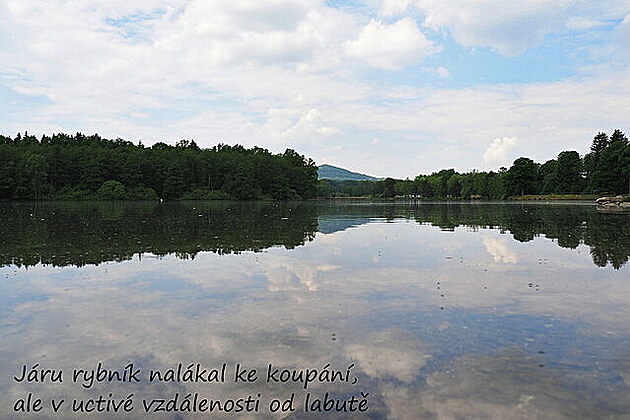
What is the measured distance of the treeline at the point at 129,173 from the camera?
295 feet

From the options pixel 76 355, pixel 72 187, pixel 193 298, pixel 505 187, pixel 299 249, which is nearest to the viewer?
pixel 76 355

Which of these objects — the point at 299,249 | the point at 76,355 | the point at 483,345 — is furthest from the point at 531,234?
the point at 76,355

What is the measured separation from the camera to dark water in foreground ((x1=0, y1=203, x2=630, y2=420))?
224 inches

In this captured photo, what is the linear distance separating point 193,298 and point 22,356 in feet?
12.6

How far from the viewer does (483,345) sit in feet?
24.2

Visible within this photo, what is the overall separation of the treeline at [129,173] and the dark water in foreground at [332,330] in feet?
274

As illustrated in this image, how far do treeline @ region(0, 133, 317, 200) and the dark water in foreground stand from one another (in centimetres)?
8353

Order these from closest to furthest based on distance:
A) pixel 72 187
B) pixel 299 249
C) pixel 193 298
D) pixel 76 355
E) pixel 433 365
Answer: pixel 433 365
pixel 76 355
pixel 193 298
pixel 299 249
pixel 72 187

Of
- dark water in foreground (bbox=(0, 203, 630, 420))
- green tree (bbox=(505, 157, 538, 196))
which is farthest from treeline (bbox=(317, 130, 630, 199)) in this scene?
dark water in foreground (bbox=(0, 203, 630, 420))

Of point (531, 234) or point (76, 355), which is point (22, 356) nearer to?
point (76, 355)

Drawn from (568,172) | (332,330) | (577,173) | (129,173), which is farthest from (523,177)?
(332,330)

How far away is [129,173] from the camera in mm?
104125

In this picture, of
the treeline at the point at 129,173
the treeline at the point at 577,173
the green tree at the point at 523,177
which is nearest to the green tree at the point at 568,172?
the treeline at the point at 577,173

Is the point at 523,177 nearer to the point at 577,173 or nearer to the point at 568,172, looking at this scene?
the point at 568,172
